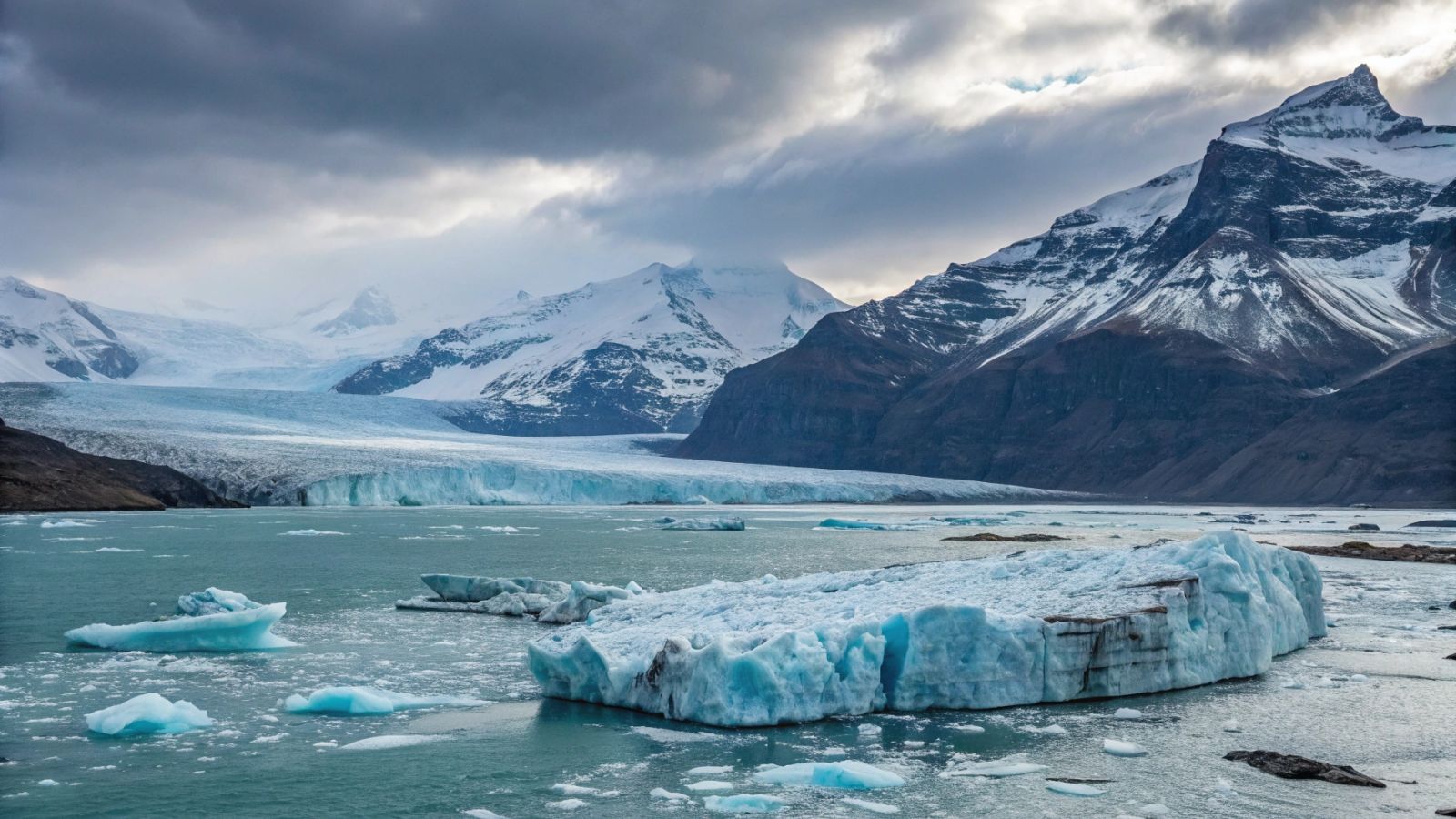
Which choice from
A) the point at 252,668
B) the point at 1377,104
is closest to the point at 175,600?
the point at 252,668

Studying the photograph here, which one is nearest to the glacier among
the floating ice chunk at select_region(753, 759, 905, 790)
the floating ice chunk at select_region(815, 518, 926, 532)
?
the floating ice chunk at select_region(815, 518, 926, 532)

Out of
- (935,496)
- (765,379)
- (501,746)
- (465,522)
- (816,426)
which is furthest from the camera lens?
(765,379)

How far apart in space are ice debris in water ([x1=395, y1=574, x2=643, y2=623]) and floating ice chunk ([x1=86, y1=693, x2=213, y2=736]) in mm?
9377

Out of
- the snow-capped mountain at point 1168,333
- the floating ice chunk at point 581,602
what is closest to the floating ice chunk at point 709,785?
the floating ice chunk at point 581,602

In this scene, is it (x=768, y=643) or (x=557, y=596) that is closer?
(x=768, y=643)

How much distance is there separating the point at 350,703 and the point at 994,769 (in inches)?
317

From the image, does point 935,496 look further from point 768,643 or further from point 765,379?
point 768,643

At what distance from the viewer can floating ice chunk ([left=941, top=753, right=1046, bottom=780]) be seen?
12.2m

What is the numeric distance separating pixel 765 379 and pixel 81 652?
14663cm

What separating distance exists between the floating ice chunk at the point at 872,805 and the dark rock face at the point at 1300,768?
4.32 metres

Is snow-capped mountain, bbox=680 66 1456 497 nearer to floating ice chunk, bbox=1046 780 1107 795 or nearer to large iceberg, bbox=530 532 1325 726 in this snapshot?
large iceberg, bbox=530 532 1325 726

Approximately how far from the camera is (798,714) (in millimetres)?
14773

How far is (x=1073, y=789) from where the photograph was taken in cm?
1160

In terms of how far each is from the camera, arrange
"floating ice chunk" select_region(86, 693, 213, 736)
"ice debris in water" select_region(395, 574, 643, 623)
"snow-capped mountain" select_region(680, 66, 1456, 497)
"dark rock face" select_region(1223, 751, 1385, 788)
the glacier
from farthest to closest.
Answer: "snow-capped mountain" select_region(680, 66, 1456, 497)
the glacier
"ice debris in water" select_region(395, 574, 643, 623)
"floating ice chunk" select_region(86, 693, 213, 736)
"dark rock face" select_region(1223, 751, 1385, 788)
